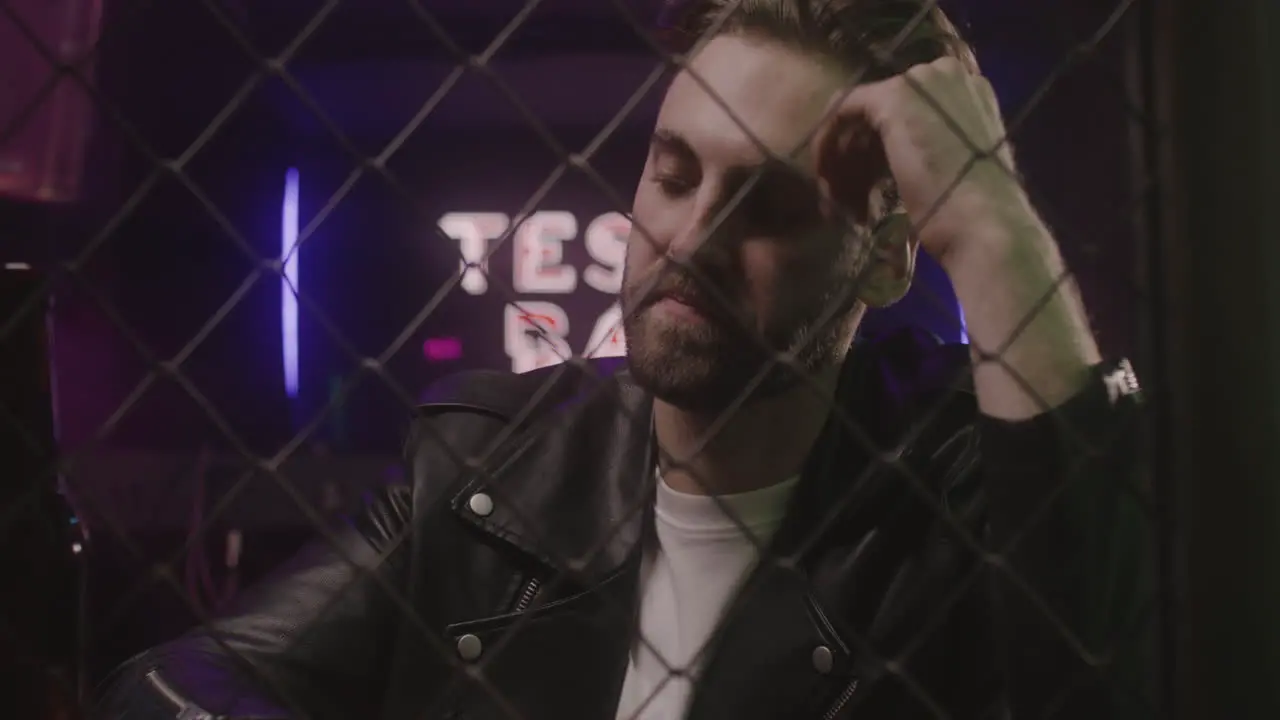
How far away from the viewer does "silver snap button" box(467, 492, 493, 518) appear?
0.93 metres

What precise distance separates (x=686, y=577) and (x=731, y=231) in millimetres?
335

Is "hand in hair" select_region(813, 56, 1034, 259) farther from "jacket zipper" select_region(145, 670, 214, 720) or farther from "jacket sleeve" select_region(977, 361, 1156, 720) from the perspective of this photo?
"jacket zipper" select_region(145, 670, 214, 720)

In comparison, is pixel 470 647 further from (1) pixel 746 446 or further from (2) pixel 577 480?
(1) pixel 746 446

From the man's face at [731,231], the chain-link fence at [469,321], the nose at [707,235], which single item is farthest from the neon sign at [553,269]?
the nose at [707,235]

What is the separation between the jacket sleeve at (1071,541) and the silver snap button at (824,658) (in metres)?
0.21

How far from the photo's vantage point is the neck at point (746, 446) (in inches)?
36.3

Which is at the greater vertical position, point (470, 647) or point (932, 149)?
point (932, 149)

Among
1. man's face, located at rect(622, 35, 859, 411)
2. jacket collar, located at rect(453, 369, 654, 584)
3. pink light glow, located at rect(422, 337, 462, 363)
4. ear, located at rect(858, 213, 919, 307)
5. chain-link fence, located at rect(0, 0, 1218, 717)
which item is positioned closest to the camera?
chain-link fence, located at rect(0, 0, 1218, 717)

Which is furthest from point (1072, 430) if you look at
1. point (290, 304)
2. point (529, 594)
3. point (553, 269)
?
point (290, 304)

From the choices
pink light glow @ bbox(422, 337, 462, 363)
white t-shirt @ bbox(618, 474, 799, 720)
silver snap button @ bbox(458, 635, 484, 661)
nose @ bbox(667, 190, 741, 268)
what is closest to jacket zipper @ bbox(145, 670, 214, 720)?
silver snap button @ bbox(458, 635, 484, 661)

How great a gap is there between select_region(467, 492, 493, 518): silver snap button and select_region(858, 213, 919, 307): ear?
15.1 inches

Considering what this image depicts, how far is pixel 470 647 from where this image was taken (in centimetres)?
86

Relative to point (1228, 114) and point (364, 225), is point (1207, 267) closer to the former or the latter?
point (1228, 114)

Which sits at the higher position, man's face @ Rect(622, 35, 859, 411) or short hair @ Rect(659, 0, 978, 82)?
short hair @ Rect(659, 0, 978, 82)
